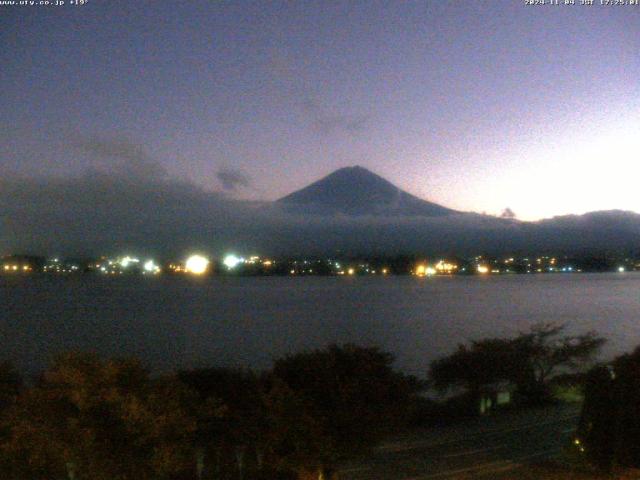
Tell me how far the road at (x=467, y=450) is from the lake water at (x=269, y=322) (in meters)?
18.6

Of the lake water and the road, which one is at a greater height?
the road

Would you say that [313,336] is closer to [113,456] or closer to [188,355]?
[188,355]

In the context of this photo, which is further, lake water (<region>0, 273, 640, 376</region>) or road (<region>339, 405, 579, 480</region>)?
lake water (<region>0, 273, 640, 376</region>)

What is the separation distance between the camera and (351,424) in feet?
32.0

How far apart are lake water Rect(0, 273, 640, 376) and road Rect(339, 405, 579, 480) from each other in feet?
61.0

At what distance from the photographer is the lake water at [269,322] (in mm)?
48938

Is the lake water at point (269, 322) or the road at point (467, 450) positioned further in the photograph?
the lake water at point (269, 322)

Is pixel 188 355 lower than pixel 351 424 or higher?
lower

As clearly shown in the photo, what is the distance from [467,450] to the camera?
14.2 m

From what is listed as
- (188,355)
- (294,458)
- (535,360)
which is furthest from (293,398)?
(188,355)

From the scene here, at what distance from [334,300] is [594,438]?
82.7 metres

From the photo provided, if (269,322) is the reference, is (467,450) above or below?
above

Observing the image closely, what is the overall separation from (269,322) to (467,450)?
52.5 m

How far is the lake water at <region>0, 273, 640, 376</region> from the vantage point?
4894 cm
